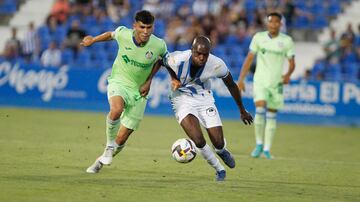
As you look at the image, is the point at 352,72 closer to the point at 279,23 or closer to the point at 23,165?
the point at 279,23

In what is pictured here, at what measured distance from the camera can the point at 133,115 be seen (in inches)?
464

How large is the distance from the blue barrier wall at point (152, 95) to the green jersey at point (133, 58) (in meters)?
11.6

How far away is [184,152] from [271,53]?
17.0 ft

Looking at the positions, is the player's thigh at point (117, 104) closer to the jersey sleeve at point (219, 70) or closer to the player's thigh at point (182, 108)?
the player's thigh at point (182, 108)

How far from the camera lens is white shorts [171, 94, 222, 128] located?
11.5 m

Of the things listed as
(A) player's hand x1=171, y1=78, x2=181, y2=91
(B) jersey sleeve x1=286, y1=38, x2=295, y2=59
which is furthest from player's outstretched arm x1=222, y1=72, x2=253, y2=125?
(B) jersey sleeve x1=286, y1=38, x2=295, y2=59

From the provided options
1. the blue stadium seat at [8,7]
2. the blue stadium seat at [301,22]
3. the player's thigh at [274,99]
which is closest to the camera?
the player's thigh at [274,99]

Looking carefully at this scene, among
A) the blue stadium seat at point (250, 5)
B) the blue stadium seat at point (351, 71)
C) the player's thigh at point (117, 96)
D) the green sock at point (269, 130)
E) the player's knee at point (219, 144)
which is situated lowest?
the blue stadium seat at point (250, 5)

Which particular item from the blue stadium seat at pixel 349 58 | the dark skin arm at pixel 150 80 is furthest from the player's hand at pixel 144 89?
the blue stadium seat at pixel 349 58

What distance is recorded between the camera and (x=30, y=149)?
14.5 meters

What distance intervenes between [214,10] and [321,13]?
3.69m

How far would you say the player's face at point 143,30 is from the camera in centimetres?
1156

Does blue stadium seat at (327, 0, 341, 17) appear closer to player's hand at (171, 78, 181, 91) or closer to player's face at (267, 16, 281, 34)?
player's face at (267, 16, 281, 34)

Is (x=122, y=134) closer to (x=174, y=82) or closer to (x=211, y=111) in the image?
(x=174, y=82)
